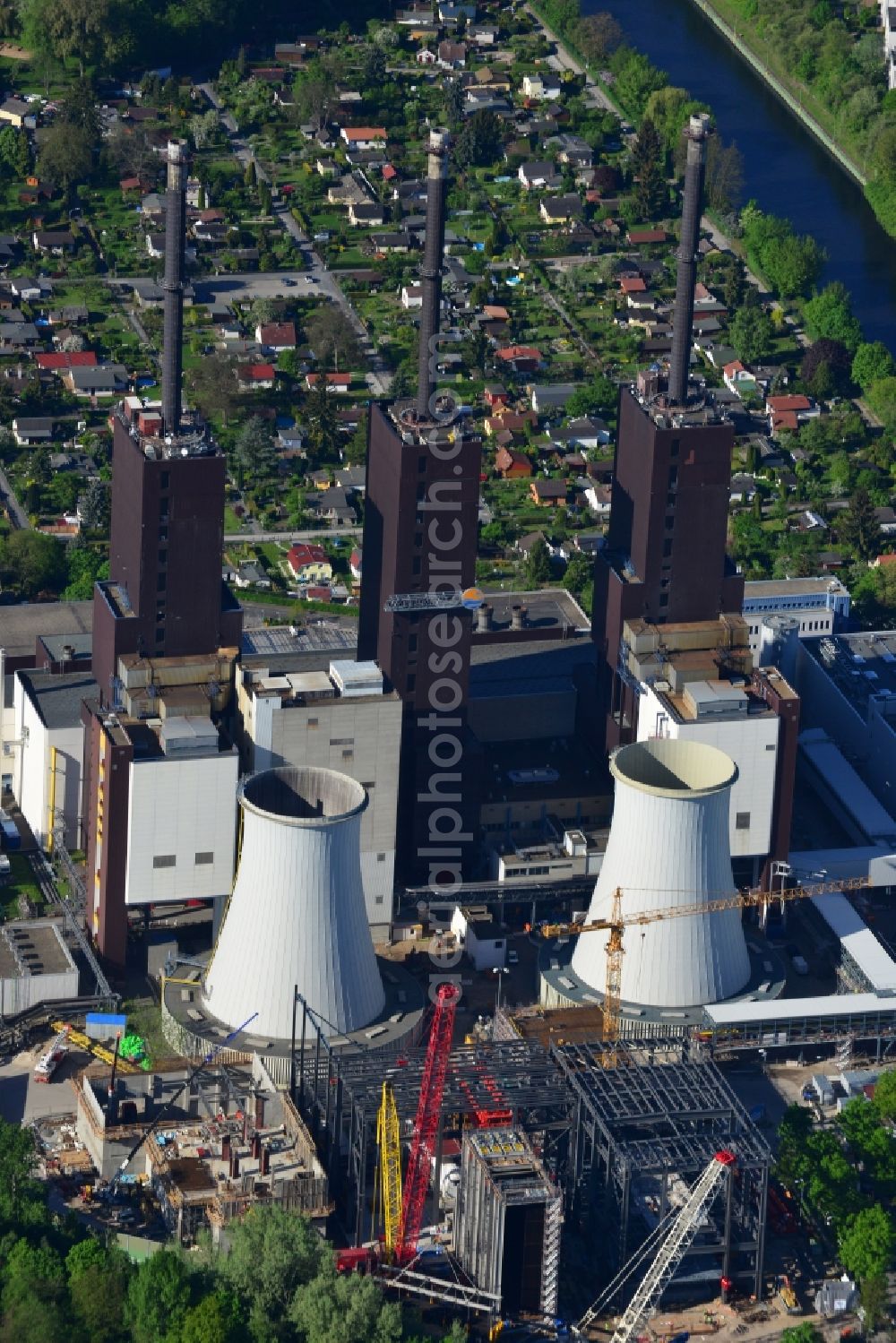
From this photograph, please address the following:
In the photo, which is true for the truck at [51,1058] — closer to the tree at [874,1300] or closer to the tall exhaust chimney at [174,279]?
the tall exhaust chimney at [174,279]

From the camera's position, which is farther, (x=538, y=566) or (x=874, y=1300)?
(x=538, y=566)

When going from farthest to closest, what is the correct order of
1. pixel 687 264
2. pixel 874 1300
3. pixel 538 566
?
pixel 538 566
pixel 687 264
pixel 874 1300

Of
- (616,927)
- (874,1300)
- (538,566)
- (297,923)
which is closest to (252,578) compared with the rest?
(538,566)

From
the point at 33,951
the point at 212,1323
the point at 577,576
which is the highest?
the point at 577,576

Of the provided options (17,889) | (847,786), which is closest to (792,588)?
(847,786)

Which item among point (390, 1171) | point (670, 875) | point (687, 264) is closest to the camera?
point (390, 1171)

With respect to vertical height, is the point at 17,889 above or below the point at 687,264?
below

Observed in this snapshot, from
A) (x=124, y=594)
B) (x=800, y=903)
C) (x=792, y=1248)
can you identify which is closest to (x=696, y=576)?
(x=800, y=903)

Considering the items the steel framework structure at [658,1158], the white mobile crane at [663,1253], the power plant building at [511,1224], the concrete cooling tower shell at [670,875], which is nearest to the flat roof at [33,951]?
the concrete cooling tower shell at [670,875]

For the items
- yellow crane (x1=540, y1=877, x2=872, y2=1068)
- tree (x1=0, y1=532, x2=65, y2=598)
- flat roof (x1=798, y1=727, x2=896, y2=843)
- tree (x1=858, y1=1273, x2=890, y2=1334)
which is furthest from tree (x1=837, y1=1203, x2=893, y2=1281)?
tree (x1=0, y1=532, x2=65, y2=598)

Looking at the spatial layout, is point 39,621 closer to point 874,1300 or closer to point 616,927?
point 616,927
